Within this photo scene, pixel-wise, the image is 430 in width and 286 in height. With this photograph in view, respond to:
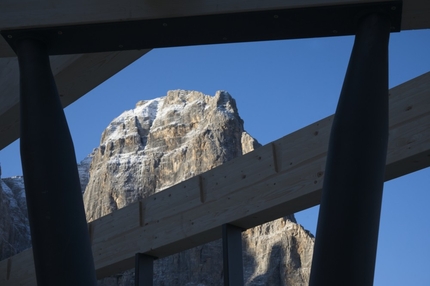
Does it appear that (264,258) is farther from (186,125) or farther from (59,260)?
(59,260)

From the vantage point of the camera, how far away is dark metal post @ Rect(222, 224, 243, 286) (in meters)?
6.48

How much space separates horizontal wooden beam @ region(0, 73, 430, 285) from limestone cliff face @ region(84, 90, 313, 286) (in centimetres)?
3595

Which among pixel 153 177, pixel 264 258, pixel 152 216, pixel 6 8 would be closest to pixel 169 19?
pixel 6 8

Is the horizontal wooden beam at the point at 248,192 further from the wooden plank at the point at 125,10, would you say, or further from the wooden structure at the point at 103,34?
the wooden plank at the point at 125,10

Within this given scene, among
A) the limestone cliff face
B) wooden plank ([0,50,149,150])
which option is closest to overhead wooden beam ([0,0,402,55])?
wooden plank ([0,50,149,150])

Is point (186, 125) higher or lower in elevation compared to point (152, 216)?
higher

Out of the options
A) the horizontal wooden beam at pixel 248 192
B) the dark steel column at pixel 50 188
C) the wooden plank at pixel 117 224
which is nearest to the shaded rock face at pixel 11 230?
the wooden plank at pixel 117 224

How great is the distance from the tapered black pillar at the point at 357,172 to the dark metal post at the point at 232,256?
142 inches

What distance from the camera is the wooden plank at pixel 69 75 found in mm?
4836

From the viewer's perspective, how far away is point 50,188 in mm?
3148

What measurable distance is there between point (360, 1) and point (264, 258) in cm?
4448

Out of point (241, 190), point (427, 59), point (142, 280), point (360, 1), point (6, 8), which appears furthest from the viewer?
point (427, 59)

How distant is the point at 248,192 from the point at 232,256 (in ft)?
1.99

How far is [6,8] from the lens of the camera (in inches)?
140
